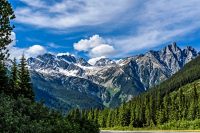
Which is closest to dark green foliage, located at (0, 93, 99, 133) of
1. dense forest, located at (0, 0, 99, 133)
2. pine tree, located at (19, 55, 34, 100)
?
dense forest, located at (0, 0, 99, 133)

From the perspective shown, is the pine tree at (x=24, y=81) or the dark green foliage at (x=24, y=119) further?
the pine tree at (x=24, y=81)

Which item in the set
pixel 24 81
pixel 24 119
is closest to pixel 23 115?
pixel 24 119

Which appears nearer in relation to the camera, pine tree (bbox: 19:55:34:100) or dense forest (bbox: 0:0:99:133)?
dense forest (bbox: 0:0:99:133)

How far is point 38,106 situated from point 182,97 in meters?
139

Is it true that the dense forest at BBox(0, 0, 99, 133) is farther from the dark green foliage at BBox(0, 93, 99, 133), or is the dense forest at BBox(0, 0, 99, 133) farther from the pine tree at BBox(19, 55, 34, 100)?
the pine tree at BBox(19, 55, 34, 100)

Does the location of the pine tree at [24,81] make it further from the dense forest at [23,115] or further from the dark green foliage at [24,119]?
the dark green foliage at [24,119]

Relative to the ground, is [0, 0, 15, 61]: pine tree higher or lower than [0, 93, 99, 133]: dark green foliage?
higher

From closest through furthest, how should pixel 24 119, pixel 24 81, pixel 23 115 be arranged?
1. pixel 24 119
2. pixel 23 115
3. pixel 24 81

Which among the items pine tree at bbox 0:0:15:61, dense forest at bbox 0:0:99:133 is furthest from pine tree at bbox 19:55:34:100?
pine tree at bbox 0:0:15:61

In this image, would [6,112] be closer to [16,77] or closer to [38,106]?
[38,106]

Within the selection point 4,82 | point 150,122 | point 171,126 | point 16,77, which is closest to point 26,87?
point 16,77

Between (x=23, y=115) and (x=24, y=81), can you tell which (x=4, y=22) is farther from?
(x=24, y=81)

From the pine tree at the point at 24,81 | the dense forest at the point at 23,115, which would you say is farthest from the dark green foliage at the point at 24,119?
the pine tree at the point at 24,81

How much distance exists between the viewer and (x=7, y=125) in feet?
59.8
